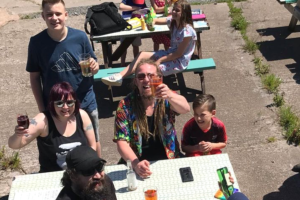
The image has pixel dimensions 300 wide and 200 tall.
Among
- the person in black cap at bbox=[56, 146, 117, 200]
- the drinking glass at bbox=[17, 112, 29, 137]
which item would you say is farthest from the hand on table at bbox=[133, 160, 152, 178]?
the drinking glass at bbox=[17, 112, 29, 137]

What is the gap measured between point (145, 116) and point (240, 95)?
2.70 metres

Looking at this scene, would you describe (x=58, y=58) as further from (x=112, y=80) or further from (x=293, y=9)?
(x=293, y=9)

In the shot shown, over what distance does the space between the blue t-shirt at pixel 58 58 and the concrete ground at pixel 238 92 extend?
1.29 metres

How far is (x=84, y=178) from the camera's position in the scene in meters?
2.62

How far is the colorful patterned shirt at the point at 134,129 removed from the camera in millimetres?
3680

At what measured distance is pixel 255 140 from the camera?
16.9ft

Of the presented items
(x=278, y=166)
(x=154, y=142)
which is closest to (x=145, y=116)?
(x=154, y=142)

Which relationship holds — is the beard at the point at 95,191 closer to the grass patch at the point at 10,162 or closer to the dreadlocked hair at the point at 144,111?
the dreadlocked hair at the point at 144,111

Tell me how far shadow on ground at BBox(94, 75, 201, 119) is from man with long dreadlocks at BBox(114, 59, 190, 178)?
2.14m

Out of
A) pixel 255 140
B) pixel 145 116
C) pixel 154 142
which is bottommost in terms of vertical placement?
pixel 255 140

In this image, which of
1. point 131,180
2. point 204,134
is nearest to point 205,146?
point 204,134

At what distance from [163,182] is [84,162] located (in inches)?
33.6

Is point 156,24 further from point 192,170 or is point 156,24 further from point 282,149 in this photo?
point 192,170

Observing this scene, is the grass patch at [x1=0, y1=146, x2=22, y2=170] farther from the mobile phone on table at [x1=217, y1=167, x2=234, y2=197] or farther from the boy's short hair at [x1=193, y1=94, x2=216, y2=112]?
the mobile phone on table at [x1=217, y1=167, x2=234, y2=197]
